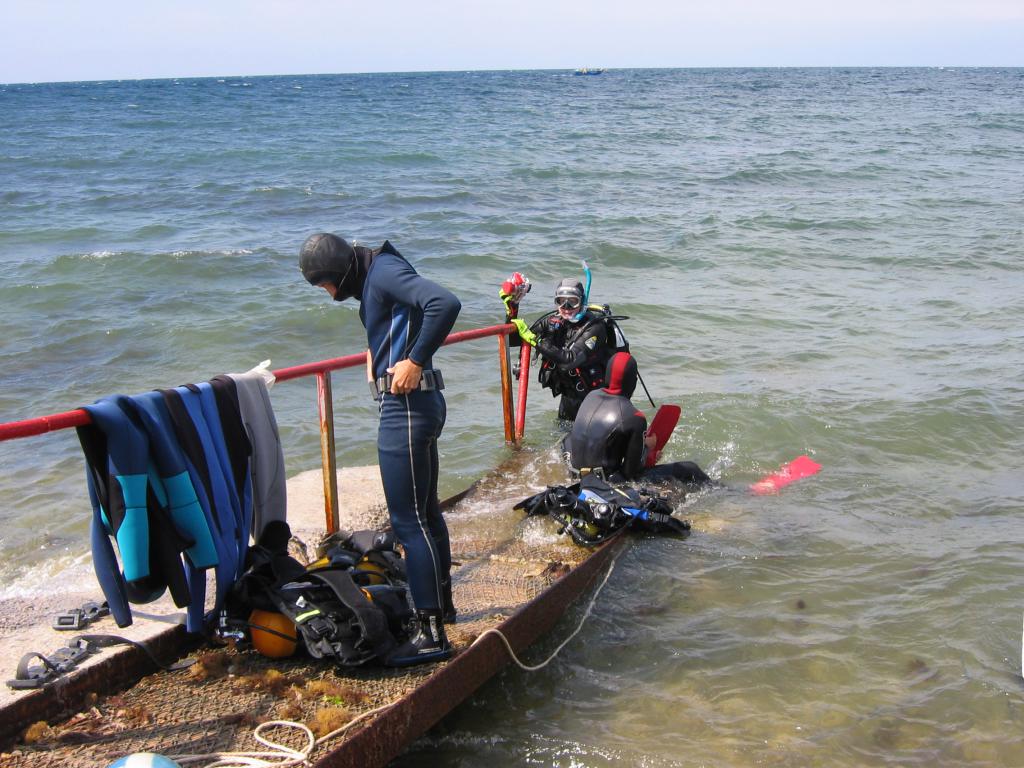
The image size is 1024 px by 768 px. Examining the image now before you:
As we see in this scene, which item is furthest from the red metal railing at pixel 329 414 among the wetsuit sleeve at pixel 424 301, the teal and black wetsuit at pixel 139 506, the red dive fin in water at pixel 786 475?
the red dive fin in water at pixel 786 475

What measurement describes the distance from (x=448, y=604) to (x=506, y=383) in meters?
3.03

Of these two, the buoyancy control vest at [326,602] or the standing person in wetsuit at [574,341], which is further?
the standing person in wetsuit at [574,341]

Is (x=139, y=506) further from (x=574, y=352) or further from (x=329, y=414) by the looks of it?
(x=574, y=352)

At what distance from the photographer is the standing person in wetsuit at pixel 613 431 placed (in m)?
6.02

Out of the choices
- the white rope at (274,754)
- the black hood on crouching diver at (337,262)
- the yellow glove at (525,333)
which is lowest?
the white rope at (274,754)

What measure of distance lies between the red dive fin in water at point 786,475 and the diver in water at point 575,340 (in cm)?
142

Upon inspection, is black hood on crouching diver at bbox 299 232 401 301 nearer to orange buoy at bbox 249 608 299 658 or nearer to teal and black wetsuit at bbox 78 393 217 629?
teal and black wetsuit at bbox 78 393 217 629

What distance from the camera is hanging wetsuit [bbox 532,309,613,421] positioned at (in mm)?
6773

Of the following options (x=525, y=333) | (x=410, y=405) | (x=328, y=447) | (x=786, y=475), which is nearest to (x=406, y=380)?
(x=410, y=405)

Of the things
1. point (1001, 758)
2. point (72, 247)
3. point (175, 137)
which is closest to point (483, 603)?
point (1001, 758)

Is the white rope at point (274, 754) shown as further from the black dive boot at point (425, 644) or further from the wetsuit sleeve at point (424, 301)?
the wetsuit sleeve at point (424, 301)

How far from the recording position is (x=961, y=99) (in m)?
64.2

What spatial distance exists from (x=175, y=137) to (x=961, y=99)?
51494 millimetres

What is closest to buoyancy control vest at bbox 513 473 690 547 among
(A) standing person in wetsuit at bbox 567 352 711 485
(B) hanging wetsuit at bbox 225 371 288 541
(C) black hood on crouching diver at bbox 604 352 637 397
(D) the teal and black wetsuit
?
(A) standing person in wetsuit at bbox 567 352 711 485
